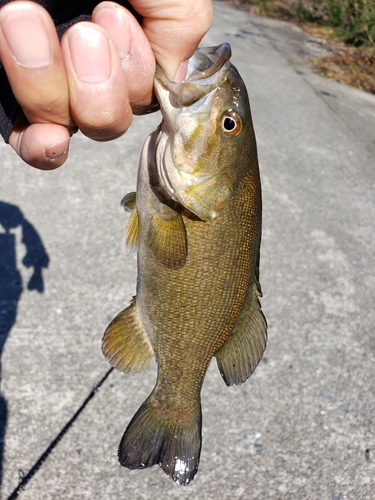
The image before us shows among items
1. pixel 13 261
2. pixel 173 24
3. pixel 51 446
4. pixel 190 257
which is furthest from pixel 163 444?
pixel 13 261

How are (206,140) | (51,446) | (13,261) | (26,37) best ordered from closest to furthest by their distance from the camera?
(26,37)
(206,140)
(51,446)
(13,261)

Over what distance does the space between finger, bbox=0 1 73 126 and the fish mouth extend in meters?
0.25

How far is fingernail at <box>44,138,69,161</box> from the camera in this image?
1.11 metres

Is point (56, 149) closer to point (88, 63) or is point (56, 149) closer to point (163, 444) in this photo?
point (88, 63)

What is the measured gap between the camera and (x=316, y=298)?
13.2 ft

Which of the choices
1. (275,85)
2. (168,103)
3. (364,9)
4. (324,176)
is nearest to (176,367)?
(168,103)

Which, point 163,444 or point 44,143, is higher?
point 44,143

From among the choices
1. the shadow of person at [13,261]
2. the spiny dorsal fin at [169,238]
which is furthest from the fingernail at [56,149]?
the shadow of person at [13,261]

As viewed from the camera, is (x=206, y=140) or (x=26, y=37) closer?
(x=26, y=37)

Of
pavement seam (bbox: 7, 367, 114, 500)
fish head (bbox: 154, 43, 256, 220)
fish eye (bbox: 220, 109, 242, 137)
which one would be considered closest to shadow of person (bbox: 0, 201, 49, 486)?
pavement seam (bbox: 7, 367, 114, 500)

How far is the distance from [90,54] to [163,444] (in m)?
1.13

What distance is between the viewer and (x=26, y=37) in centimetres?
90

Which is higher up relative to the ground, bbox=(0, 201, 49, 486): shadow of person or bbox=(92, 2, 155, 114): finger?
bbox=(92, 2, 155, 114): finger

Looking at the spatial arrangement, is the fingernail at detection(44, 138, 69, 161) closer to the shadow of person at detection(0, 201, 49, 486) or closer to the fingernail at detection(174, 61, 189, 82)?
the fingernail at detection(174, 61, 189, 82)
